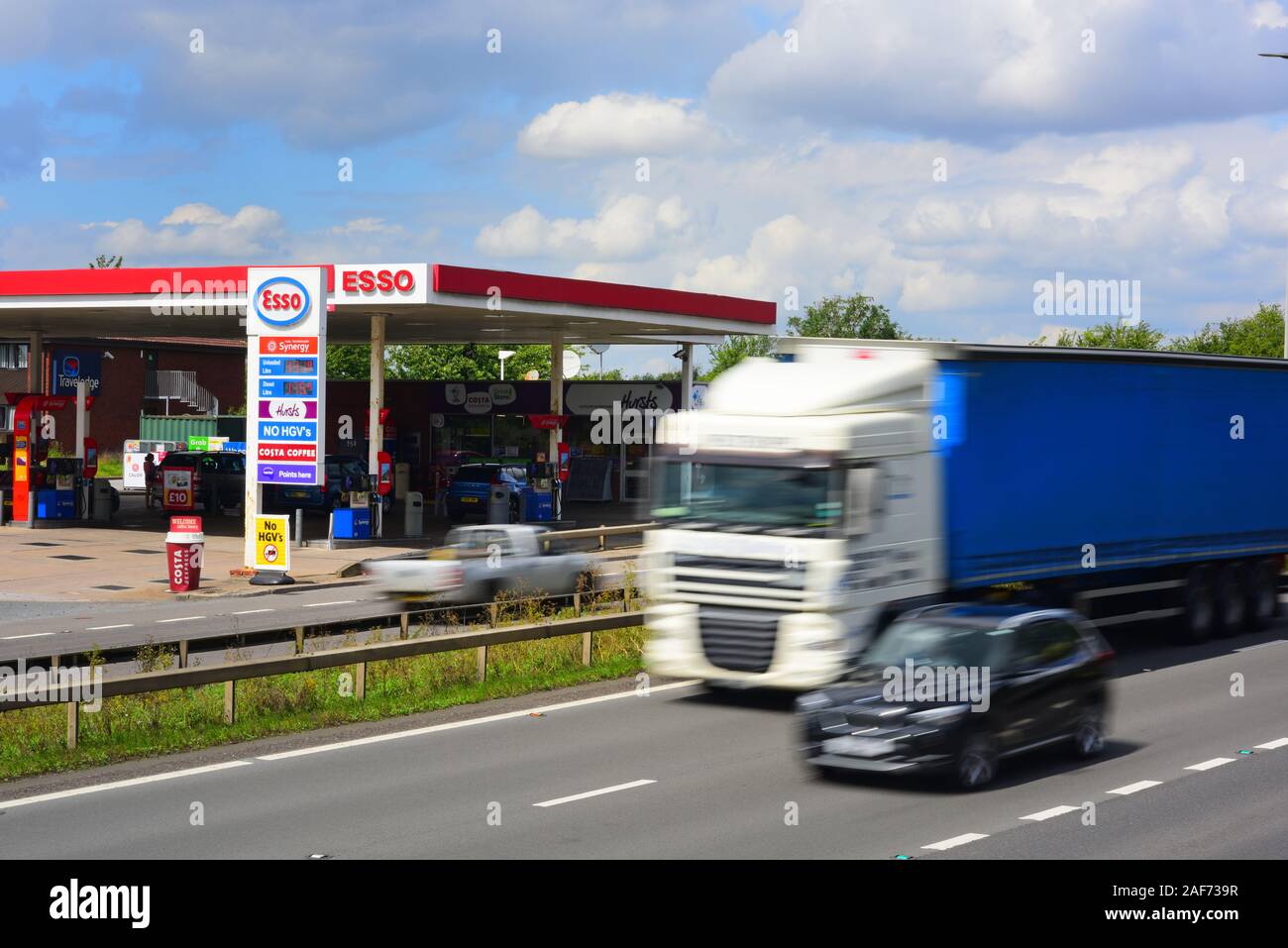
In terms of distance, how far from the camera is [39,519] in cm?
4075

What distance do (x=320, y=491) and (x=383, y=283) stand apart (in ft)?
33.5

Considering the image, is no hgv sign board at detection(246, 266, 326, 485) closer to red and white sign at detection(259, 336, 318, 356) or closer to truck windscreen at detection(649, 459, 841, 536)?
red and white sign at detection(259, 336, 318, 356)

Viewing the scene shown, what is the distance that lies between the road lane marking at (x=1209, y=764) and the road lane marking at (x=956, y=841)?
3.32 meters

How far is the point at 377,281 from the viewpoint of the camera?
34.1 metres

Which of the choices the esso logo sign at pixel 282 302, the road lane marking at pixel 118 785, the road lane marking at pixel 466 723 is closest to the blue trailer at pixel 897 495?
the road lane marking at pixel 466 723

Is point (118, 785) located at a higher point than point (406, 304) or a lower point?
lower

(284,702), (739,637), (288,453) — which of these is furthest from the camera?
(288,453)

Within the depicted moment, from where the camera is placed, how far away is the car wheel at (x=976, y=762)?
12.1 metres

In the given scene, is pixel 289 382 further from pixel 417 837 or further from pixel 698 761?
pixel 417 837

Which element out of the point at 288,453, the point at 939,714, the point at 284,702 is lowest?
the point at 284,702

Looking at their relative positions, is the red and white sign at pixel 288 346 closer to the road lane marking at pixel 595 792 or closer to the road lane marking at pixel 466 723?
the road lane marking at pixel 466 723

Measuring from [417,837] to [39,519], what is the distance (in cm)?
3364

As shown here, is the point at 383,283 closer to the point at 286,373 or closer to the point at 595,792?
the point at 286,373

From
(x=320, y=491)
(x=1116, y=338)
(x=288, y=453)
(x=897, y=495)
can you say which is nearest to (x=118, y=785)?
(x=897, y=495)
